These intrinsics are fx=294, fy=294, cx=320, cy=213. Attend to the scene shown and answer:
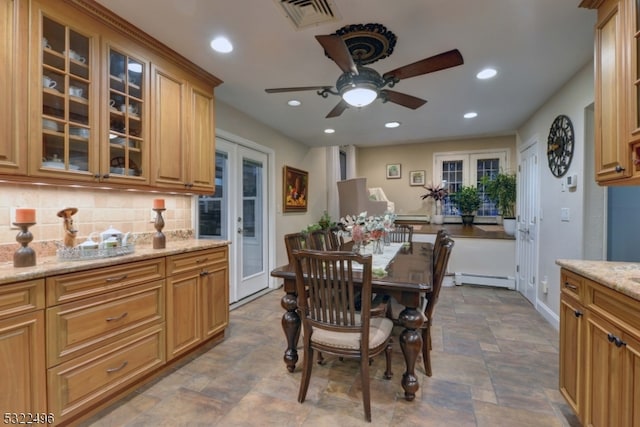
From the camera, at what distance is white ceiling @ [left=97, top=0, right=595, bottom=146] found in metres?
1.78

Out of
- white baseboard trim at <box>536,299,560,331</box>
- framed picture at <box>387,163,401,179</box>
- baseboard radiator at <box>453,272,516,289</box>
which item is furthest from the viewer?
framed picture at <box>387,163,401,179</box>

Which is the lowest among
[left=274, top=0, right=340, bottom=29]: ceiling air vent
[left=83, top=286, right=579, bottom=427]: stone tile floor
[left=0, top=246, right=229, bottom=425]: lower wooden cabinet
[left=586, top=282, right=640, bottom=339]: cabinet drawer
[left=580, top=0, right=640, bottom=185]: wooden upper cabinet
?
[left=83, top=286, right=579, bottom=427]: stone tile floor

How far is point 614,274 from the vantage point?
1.37 metres

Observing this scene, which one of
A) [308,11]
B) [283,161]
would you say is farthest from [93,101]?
[283,161]

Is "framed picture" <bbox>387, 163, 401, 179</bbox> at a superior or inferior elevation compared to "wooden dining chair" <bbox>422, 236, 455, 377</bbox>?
superior

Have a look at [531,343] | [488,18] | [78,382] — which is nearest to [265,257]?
[78,382]

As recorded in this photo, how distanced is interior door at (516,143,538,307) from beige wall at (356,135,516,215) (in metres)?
1.90

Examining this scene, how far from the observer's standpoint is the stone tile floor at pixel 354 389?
1695mm

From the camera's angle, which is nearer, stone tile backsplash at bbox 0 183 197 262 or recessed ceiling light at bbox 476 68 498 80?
stone tile backsplash at bbox 0 183 197 262

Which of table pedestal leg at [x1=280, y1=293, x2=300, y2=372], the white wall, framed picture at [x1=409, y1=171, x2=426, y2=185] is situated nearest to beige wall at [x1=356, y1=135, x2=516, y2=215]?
framed picture at [x1=409, y1=171, x2=426, y2=185]

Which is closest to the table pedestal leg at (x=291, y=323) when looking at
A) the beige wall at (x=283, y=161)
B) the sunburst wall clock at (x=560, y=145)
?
the beige wall at (x=283, y=161)

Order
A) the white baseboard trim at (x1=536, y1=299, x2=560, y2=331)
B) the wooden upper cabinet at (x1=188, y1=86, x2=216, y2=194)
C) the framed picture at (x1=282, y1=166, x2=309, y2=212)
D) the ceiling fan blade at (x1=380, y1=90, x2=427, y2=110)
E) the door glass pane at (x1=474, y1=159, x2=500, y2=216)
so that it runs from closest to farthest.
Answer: the ceiling fan blade at (x1=380, y1=90, x2=427, y2=110) → the wooden upper cabinet at (x1=188, y1=86, x2=216, y2=194) → the white baseboard trim at (x1=536, y1=299, x2=560, y2=331) → the framed picture at (x1=282, y1=166, x2=309, y2=212) → the door glass pane at (x1=474, y1=159, x2=500, y2=216)

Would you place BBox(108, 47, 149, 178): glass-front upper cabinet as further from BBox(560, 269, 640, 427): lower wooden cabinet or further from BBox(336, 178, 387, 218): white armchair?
BBox(336, 178, 387, 218): white armchair

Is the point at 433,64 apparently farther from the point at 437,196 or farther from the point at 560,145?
the point at 437,196
